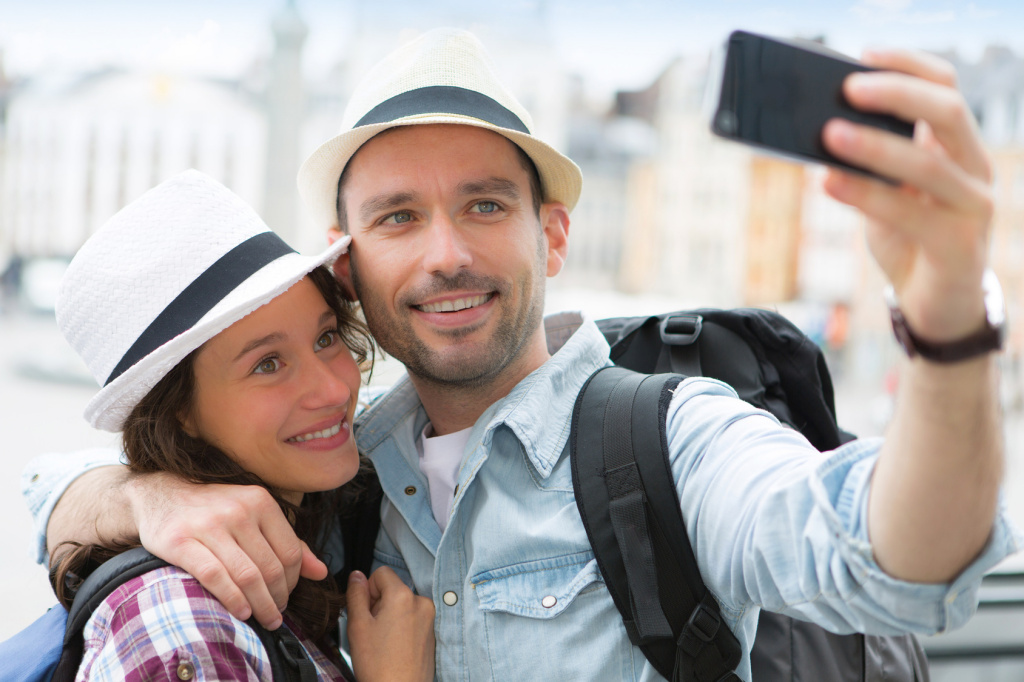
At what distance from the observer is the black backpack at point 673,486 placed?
101cm

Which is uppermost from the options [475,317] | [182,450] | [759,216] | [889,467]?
[889,467]

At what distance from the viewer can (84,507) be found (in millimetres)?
1176

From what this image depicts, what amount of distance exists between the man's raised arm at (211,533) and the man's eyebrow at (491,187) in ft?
1.86

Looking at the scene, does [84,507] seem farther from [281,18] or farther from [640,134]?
[640,134]

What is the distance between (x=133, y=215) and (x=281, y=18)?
2609mm

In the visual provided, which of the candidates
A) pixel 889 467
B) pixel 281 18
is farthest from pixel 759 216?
pixel 889 467

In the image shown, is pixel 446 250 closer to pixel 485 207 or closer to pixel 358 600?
pixel 485 207

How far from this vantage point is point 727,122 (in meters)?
0.60

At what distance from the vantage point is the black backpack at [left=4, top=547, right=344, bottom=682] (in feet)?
3.10

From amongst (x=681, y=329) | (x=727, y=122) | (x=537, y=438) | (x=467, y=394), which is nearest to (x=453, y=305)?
(x=467, y=394)

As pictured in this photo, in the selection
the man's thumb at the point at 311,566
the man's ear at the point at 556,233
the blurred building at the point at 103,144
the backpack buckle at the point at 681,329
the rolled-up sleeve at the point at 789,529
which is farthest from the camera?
the blurred building at the point at 103,144

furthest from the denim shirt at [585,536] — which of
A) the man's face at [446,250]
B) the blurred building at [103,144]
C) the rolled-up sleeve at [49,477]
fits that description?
the blurred building at [103,144]

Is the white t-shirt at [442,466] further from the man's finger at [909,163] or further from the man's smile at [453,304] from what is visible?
the man's finger at [909,163]

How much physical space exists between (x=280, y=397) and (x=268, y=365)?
60mm
